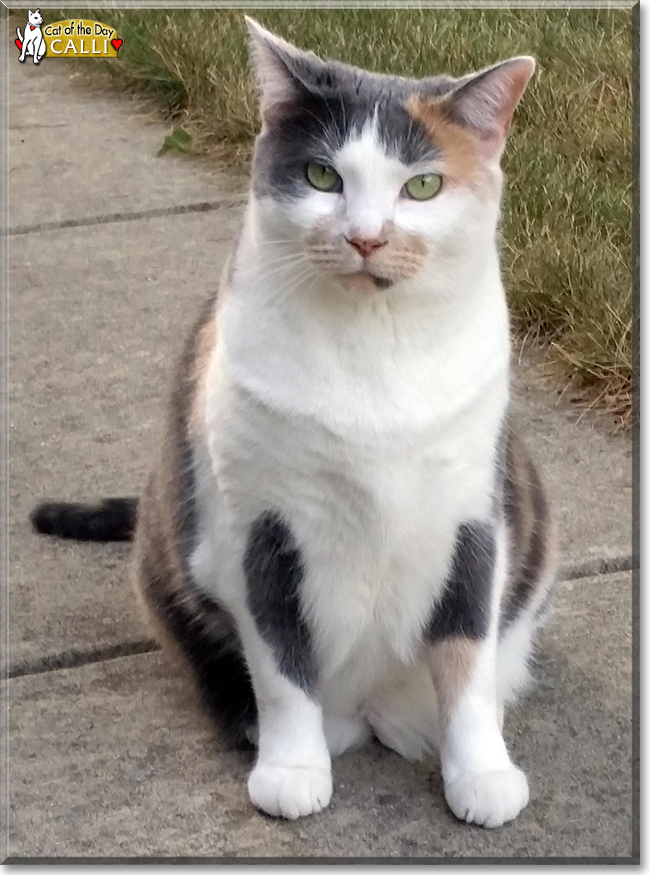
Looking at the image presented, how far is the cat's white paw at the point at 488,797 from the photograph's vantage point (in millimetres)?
2150

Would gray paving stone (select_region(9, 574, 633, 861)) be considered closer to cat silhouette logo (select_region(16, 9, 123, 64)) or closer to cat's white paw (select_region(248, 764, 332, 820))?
cat's white paw (select_region(248, 764, 332, 820))

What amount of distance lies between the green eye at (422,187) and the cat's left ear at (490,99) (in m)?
0.14

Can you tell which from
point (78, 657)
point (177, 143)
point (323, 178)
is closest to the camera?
point (323, 178)

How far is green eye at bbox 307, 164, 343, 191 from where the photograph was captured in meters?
Result: 1.93

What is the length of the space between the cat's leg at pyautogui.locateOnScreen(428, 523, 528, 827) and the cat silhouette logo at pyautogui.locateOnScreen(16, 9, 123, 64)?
278 centimetres

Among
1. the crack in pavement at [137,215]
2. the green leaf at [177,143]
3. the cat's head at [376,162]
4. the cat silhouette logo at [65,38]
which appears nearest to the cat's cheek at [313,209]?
the cat's head at [376,162]

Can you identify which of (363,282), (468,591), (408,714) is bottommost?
(408,714)

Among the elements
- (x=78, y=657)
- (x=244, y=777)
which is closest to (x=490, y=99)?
(x=244, y=777)

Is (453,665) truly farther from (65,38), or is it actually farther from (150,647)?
(65,38)

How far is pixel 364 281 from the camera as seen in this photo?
75.5 inches

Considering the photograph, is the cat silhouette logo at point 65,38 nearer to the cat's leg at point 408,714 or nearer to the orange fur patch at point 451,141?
the orange fur patch at point 451,141

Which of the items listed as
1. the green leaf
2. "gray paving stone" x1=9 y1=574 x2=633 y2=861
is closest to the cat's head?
"gray paving stone" x1=9 y1=574 x2=633 y2=861

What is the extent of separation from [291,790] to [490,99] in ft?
4.12

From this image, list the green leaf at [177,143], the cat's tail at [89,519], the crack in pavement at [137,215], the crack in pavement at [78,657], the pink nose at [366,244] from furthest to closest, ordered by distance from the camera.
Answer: the green leaf at [177,143] → the crack in pavement at [137,215] → the cat's tail at [89,519] → the crack in pavement at [78,657] → the pink nose at [366,244]
